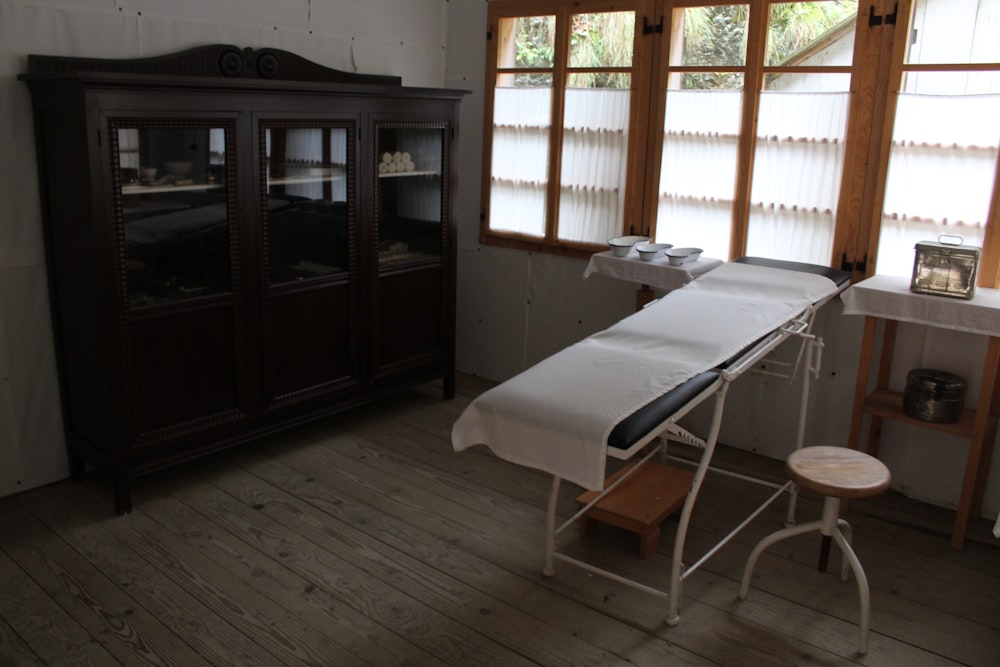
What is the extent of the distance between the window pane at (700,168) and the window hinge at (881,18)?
619 millimetres

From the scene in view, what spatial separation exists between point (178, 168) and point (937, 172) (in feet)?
10.2

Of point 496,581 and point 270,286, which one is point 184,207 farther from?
point 496,581

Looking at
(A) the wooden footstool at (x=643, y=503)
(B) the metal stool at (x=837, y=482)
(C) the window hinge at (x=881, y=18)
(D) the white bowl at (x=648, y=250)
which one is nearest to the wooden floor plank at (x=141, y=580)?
(A) the wooden footstool at (x=643, y=503)

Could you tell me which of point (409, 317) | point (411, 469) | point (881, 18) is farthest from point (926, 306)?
point (409, 317)

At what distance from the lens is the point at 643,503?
343 cm

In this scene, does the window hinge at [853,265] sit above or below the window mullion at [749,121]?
below

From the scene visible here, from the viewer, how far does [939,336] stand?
369cm

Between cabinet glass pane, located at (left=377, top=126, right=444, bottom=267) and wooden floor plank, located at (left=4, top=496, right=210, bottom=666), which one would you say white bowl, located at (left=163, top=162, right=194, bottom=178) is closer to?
cabinet glass pane, located at (left=377, top=126, right=444, bottom=267)

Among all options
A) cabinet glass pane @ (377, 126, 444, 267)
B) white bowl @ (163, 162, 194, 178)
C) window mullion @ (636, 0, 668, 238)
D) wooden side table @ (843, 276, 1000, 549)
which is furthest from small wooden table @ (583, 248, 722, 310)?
white bowl @ (163, 162, 194, 178)

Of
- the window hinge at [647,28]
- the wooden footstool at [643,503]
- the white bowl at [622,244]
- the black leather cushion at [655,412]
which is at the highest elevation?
the window hinge at [647,28]

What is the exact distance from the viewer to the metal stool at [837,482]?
268cm

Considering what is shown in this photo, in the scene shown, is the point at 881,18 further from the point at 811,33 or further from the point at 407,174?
the point at 407,174

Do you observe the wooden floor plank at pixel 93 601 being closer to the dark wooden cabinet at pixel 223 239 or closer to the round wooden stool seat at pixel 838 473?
the dark wooden cabinet at pixel 223 239

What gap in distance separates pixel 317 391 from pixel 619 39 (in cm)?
234
